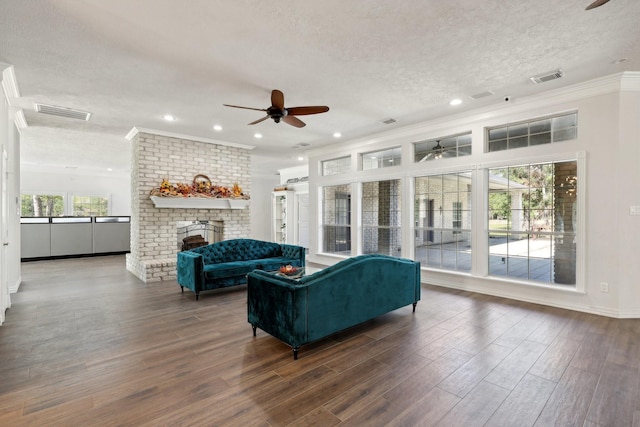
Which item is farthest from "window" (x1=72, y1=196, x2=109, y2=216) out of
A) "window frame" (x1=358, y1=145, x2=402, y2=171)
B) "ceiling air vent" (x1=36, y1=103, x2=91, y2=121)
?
"window frame" (x1=358, y1=145, x2=402, y2=171)

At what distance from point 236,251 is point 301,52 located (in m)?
3.78

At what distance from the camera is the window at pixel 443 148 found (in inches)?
212

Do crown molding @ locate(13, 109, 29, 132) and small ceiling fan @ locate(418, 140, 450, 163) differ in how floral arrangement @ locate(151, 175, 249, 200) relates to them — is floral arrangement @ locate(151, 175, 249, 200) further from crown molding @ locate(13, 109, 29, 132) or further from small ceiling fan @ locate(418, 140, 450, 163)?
small ceiling fan @ locate(418, 140, 450, 163)

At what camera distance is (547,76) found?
3.74 m

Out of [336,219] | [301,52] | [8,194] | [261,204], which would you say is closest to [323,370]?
[301,52]

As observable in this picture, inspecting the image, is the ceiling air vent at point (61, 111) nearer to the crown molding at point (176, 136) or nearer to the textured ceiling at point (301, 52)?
the textured ceiling at point (301, 52)

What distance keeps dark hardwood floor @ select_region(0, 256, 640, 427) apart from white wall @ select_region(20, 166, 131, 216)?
7.99 m

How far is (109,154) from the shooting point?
8.15 metres

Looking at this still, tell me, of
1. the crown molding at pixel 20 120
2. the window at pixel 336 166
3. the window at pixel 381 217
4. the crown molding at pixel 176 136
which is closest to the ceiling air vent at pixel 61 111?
the crown molding at pixel 20 120

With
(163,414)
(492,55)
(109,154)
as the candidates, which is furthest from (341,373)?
(109,154)

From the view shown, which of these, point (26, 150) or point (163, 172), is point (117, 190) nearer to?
point (26, 150)

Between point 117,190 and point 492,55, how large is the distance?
12.4m

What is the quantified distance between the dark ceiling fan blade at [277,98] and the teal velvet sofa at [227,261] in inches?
103

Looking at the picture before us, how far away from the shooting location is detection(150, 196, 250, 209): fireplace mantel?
6094mm
